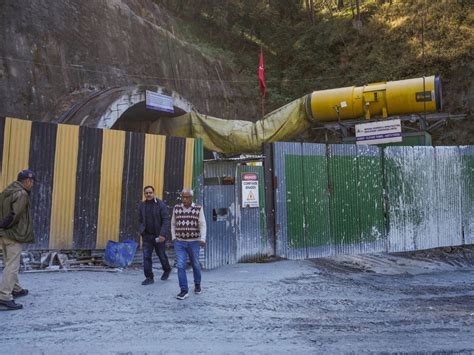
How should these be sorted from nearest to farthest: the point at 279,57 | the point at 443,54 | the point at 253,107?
the point at 443,54 < the point at 253,107 < the point at 279,57

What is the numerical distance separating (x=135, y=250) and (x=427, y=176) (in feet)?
24.8

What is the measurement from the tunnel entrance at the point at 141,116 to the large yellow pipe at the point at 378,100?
4817 mm

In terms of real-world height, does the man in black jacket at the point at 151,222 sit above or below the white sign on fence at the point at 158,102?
below

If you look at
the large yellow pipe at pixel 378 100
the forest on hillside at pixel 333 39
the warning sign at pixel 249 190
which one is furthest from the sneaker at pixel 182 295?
the forest on hillside at pixel 333 39

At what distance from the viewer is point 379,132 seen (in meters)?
13.8

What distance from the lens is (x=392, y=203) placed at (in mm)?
11320

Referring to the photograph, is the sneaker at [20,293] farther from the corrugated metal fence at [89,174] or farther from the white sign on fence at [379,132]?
the white sign on fence at [379,132]

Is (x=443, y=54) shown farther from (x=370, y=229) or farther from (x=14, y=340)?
(x=14, y=340)

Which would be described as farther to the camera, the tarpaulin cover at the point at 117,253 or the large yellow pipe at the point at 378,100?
the large yellow pipe at the point at 378,100

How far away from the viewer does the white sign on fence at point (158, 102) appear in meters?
14.5

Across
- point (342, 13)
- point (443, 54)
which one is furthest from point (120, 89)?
point (342, 13)

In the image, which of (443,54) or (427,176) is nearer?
(427,176)

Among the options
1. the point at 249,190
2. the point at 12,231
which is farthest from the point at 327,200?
the point at 12,231

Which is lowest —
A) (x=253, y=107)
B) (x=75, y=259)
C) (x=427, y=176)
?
(x=75, y=259)
